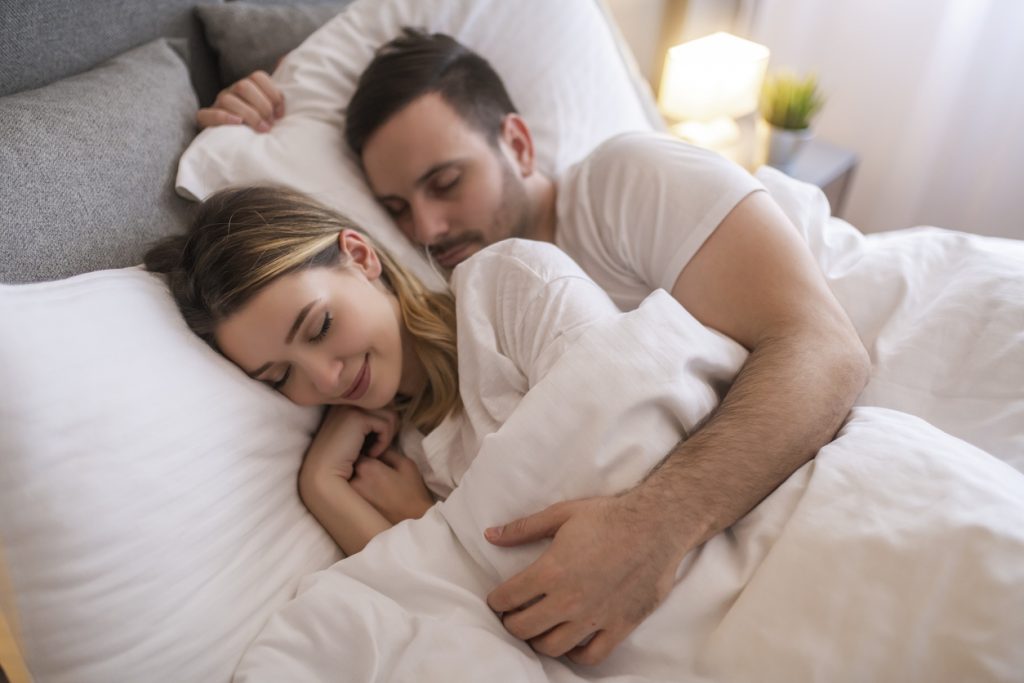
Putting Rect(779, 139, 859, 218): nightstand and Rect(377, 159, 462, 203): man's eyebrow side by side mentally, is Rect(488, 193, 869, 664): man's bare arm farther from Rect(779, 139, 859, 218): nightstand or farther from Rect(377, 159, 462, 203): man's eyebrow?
Rect(779, 139, 859, 218): nightstand

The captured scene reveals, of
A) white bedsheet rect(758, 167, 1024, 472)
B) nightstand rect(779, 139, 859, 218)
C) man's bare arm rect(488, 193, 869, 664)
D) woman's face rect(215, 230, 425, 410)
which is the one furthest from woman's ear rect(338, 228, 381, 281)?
nightstand rect(779, 139, 859, 218)

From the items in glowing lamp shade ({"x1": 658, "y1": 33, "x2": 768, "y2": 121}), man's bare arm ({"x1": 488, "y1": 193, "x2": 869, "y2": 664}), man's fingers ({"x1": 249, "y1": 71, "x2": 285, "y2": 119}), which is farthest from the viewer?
glowing lamp shade ({"x1": 658, "y1": 33, "x2": 768, "y2": 121})

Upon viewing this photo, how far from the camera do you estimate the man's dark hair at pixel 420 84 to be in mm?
1213

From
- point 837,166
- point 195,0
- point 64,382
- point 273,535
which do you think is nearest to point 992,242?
point 837,166

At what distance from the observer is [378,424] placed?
106cm

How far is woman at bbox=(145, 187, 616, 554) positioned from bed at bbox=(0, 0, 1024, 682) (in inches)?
1.9

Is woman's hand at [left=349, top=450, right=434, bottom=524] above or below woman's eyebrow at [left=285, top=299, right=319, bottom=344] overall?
below

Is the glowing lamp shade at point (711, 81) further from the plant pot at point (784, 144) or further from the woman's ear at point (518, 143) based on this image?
the woman's ear at point (518, 143)

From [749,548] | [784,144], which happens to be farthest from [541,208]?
[784,144]

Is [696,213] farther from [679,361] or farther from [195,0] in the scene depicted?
[195,0]

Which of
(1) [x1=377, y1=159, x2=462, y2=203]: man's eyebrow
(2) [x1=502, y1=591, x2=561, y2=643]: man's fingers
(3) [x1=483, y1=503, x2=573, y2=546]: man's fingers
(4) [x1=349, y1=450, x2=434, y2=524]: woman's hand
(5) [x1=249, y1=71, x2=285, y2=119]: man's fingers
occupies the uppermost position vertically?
(5) [x1=249, y1=71, x2=285, y2=119]: man's fingers

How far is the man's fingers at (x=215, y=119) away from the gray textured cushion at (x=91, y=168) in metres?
0.05

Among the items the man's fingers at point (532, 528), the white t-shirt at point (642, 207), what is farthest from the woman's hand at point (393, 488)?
the white t-shirt at point (642, 207)

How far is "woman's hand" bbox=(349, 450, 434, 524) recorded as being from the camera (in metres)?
0.99
